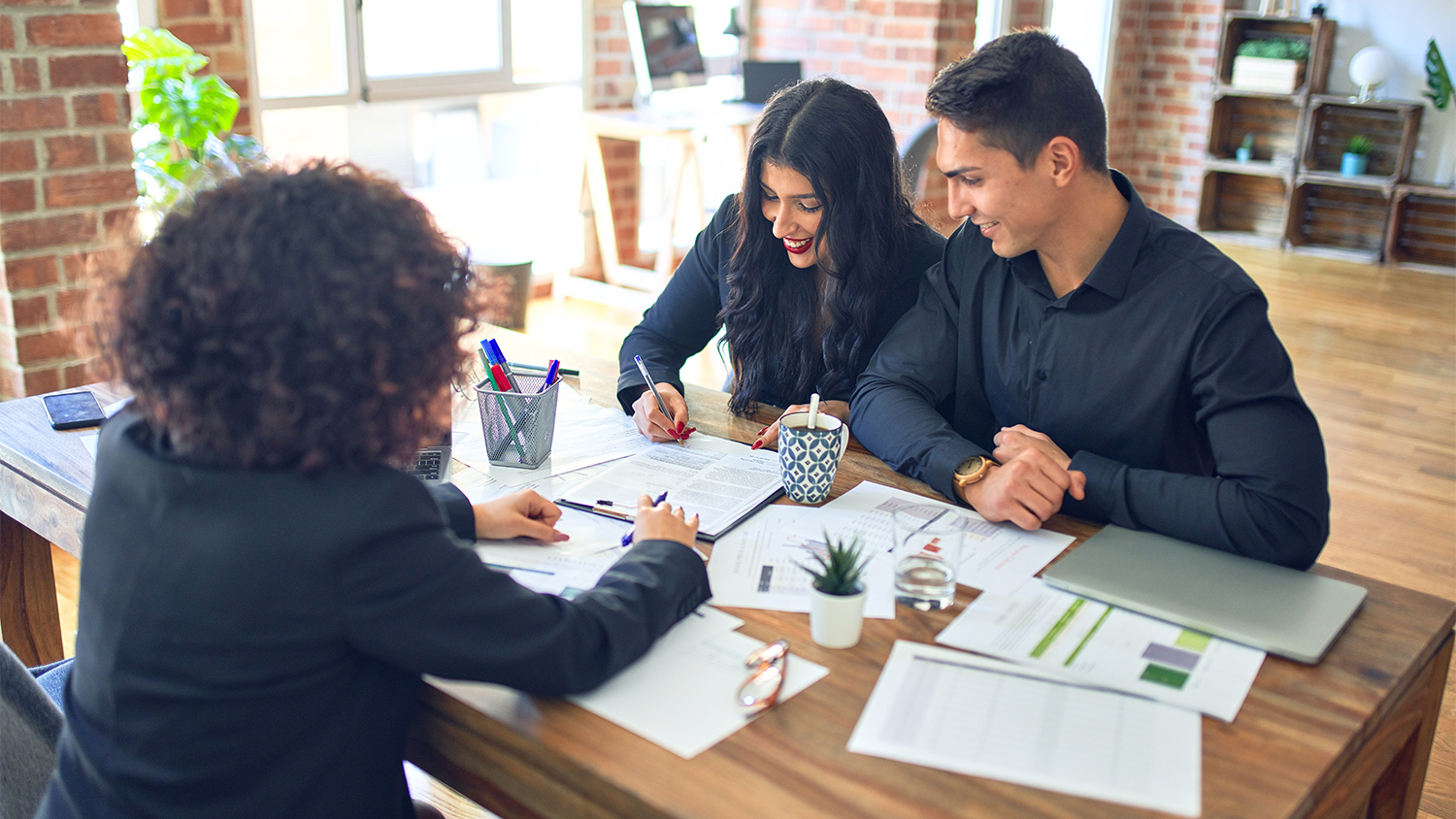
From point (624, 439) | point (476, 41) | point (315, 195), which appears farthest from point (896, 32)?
point (315, 195)

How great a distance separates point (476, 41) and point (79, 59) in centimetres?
220

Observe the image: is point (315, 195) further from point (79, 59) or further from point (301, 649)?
point (79, 59)

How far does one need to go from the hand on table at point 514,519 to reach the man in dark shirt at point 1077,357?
0.50 m

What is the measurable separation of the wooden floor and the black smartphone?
2.79 ft

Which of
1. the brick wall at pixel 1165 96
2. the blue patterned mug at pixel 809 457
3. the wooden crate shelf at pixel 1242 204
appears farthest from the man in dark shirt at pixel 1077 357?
the wooden crate shelf at pixel 1242 204

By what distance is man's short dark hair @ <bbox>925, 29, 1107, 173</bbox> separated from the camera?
1.51 metres

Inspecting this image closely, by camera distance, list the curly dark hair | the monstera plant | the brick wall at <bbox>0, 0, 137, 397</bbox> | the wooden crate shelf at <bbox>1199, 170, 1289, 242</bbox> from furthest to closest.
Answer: the wooden crate shelf at <bbox>1199, 170, 1289, 242</bbox> → the monstera plant → the brick wall at <bbox>0, 0, 137, 397</bbox> → the curly dark hair

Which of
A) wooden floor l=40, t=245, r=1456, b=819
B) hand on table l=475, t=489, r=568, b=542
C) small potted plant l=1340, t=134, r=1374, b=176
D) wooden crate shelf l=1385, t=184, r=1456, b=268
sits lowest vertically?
wooden floor l=40, t=245, r=1456, b=819

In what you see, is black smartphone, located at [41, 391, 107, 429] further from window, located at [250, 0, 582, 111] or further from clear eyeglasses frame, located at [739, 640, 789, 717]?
window, located at [250, 0, 582, 111]

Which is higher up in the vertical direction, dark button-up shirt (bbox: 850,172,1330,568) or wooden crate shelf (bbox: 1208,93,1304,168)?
wooden crate shelf (bbox: 1208,93,1304,168)

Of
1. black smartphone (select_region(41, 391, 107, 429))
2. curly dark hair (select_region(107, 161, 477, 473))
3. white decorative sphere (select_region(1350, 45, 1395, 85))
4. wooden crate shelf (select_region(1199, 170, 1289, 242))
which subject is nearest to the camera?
curly dark hair (select_region(107, 161, 477, 473))

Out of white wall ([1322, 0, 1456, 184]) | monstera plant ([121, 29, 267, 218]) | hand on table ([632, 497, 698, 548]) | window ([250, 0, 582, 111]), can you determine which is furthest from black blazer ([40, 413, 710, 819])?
white wall ([1322, 0, 1456, 184])

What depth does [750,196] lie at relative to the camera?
6.32 ft

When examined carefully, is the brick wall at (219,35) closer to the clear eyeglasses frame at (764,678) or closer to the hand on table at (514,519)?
the hand on table at (514,519)
